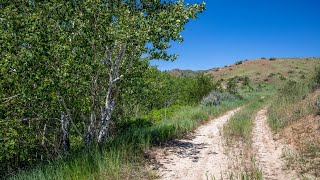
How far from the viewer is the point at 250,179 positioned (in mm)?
7871

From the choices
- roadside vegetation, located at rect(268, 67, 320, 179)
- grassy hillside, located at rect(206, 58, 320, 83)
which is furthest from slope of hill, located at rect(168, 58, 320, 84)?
roadside vegetation, located at rect(268, 67, 320, 179)

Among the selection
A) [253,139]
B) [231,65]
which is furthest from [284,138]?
[231,65]

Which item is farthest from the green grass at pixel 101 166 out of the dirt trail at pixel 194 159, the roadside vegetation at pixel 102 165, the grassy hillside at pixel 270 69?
the grassy hillside at pixel 270 69

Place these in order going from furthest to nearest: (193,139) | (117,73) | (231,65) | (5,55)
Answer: (231,65)
(193,139)
(117,73)
(5,55)

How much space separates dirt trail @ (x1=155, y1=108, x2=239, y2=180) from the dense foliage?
279cm

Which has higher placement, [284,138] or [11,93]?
[11,93]

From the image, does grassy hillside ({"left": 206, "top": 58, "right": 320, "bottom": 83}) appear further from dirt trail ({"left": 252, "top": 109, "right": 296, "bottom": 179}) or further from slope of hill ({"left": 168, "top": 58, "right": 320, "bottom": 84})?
dirt trail ({"left": 252, "top": 109, "right": 296, "bottom": 179})

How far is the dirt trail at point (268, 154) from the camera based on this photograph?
893 cm

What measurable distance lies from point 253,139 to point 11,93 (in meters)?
10.4

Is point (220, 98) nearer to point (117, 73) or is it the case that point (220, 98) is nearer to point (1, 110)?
point (117, 73)

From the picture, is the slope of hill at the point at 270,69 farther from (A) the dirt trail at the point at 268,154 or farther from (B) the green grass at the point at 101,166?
(B) the green grass at the point at 101,166

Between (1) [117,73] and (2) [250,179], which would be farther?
(1) [117,73]

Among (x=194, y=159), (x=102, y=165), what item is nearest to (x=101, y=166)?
(x=102, y=165)

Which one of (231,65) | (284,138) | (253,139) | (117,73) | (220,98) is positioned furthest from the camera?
(231,65)
